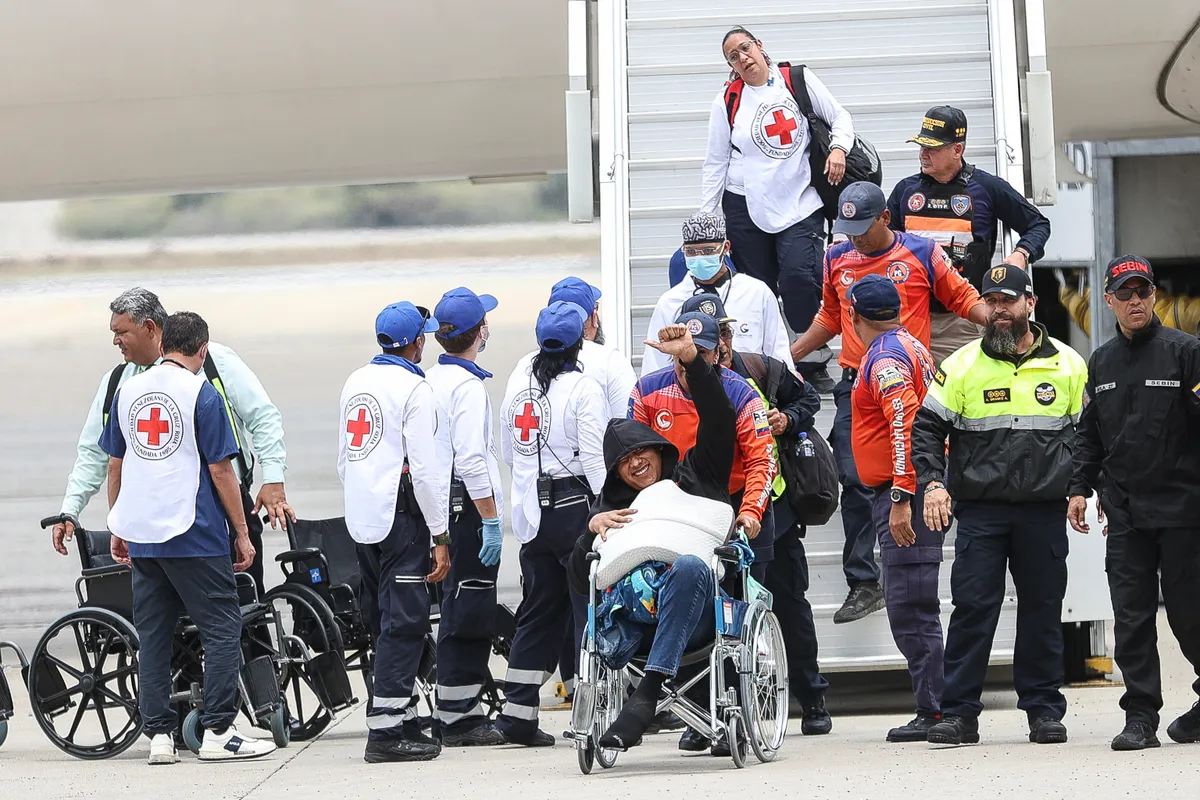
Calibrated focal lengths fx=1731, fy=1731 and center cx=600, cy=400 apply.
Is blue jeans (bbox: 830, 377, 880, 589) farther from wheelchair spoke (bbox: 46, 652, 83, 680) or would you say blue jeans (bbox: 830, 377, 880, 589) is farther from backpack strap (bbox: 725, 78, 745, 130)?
wheelchair spoke (bbox: 46, 652, 83, 680)

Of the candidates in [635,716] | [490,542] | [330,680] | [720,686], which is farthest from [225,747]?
[720,686]

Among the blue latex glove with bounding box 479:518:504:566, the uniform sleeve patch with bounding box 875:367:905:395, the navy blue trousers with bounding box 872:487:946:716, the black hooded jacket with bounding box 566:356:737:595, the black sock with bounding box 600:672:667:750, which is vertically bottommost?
the black sock with bounding box 600:672:667:750

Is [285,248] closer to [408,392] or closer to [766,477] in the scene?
[408,392]

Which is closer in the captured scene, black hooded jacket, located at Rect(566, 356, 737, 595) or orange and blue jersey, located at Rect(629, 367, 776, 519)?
black hooded jacket, located at Rect(566, 356, 737, 595)

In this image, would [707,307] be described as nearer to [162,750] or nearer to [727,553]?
[727,553]

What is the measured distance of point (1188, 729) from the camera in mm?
5434

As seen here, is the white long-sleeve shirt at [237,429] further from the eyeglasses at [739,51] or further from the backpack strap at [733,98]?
the eyeglasses at [739,51]

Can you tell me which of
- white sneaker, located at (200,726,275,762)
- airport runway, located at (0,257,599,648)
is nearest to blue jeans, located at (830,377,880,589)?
white sneaker, located at (200,726,275,762)

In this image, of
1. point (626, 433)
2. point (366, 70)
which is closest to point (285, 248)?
point (366, 70)

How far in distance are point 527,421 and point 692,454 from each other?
2.75 ft

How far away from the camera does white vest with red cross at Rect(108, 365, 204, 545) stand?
606 centimetres

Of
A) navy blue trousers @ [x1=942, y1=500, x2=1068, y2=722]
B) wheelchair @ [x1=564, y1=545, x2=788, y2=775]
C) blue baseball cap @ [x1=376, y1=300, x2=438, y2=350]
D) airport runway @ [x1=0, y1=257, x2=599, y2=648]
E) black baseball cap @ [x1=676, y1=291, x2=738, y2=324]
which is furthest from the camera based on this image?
airport runway @ [x1=0, y1=257, x2=599, y2=648]

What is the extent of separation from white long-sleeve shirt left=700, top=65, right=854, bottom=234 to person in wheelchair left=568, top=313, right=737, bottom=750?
1664mm

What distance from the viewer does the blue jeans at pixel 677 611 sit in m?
5.24
